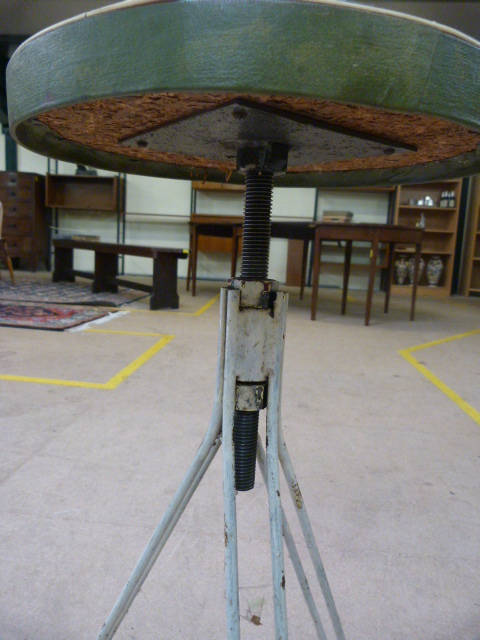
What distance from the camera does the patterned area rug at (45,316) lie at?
2719 millimetres

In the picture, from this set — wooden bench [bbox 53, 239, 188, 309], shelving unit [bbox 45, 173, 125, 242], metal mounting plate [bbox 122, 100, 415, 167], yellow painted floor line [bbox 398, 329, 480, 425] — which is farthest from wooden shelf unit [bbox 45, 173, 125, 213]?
metal mounting plate [bbox 122, 100, 415, 167]

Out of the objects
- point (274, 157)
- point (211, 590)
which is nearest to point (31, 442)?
point (211, 590)

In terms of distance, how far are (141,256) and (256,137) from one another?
10.6ft

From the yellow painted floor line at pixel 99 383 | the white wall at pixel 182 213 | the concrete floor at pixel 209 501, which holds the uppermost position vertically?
the white wall at pixel 182 213

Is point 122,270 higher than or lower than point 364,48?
lower

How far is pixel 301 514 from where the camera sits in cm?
Result: 54

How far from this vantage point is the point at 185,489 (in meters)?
0.52

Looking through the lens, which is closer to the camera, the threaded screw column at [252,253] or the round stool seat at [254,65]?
the round stool seat at [254,65]

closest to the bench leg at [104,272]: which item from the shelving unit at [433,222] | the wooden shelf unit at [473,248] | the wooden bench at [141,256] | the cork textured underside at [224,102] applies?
the wooden bench at [141,256]

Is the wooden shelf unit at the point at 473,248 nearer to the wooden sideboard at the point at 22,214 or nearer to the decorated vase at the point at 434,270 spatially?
the decorated vase at the point at 434,270

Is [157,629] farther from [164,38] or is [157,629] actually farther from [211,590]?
[164,38]

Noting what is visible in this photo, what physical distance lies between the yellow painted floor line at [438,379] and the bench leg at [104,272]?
8.77 ft

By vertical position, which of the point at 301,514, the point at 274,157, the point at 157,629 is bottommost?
the point at 157,629

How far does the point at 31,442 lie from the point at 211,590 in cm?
73
